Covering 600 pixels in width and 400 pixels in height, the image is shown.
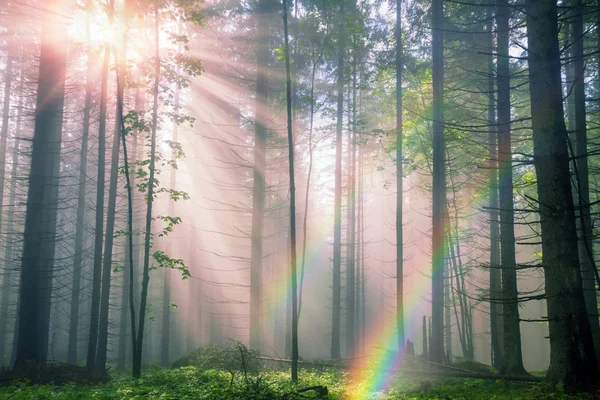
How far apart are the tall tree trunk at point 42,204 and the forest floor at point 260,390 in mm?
2186

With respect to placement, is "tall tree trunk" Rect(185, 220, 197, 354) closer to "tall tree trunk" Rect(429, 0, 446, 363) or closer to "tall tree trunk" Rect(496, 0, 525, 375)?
"tall tree trunk" Rect(429, 0, 446, 363)

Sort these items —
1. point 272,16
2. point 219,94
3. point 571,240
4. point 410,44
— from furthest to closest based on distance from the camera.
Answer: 1. point 219,94
2. point 410,44
3. point 272,16
4. point 571,240

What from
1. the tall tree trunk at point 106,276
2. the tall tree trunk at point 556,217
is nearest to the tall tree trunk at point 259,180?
the tall tree trunk at point 106,276

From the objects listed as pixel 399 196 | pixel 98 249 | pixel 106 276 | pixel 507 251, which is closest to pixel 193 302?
pixel 106 276

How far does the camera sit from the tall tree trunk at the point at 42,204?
1005cm

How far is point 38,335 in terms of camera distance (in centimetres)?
1011

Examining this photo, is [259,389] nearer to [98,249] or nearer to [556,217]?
[556,217]

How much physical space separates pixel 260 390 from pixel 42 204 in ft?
28.2

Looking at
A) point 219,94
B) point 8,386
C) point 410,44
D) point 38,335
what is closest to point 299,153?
point 219,94

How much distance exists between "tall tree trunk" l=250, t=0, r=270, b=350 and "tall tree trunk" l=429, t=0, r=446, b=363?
6301 millimetres

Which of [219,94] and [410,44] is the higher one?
[410,44]

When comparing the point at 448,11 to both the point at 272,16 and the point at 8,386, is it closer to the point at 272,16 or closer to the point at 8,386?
the point at 272,16

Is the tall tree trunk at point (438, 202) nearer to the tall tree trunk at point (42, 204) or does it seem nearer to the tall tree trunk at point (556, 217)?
the tall tree trunk at point (556, 217)

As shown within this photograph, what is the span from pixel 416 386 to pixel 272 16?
13.4 metres
